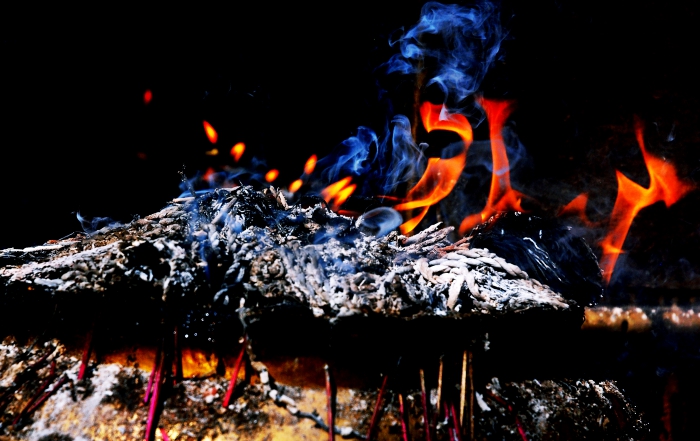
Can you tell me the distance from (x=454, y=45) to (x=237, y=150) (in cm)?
472

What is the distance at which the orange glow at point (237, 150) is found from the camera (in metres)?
6.63

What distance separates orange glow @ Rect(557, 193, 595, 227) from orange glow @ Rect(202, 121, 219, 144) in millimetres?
6637

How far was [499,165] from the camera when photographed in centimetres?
592

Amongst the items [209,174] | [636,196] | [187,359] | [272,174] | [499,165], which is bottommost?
[187,359]

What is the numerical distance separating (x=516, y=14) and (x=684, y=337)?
538 centimetres

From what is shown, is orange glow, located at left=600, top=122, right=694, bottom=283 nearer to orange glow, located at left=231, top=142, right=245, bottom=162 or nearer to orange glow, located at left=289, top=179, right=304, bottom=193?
orange glow, located at left=289, top=179, right=304, bottom=193

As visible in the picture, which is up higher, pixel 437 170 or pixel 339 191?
pixel 339 191

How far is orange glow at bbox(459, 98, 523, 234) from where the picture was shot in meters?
5.86

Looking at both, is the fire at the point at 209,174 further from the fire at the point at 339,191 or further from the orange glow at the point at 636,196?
the orange glow at the point at 636,196

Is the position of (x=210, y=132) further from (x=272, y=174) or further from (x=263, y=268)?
(x=263, y=268)

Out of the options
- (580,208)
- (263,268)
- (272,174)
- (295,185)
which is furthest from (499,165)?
(263,268)

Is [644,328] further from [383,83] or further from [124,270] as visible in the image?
[383,83]

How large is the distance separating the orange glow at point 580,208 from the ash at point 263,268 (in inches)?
161

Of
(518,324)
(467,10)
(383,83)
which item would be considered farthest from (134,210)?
(467,10)
